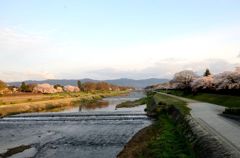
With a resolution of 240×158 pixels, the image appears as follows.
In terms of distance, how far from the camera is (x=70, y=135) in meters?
35.6

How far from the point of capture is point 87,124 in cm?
4444

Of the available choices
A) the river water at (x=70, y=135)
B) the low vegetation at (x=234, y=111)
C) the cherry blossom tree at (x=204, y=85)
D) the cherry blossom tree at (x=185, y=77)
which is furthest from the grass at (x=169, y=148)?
the cherry blossom tree at (x=185, y=77)

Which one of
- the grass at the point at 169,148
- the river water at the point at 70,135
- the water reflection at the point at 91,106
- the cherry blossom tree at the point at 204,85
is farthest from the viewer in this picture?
the water reflection at the point at 91,106

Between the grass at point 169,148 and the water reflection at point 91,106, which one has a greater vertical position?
the water reflection at point 91,106

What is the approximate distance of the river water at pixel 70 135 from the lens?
27109 mm

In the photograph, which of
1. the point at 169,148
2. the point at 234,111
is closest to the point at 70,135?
the point at 234,111

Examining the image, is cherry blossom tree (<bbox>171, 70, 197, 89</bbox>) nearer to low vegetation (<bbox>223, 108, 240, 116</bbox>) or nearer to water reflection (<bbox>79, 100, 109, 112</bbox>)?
water reflection (<bbox>79, 100, 109, 112</bbox>)

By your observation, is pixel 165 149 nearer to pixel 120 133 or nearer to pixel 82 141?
pixel 82 141

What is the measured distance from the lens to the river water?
27109 millimetres

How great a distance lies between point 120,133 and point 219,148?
1976 cm

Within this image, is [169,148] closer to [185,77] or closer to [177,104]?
[177,104]

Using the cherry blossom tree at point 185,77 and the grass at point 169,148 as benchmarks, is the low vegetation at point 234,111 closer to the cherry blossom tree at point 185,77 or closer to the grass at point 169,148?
the grass at point 169,148

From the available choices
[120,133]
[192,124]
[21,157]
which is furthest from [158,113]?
[21,157]

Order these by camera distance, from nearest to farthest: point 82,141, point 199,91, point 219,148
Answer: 1. point 219,148
2. point 82,141
3. point 199,91
